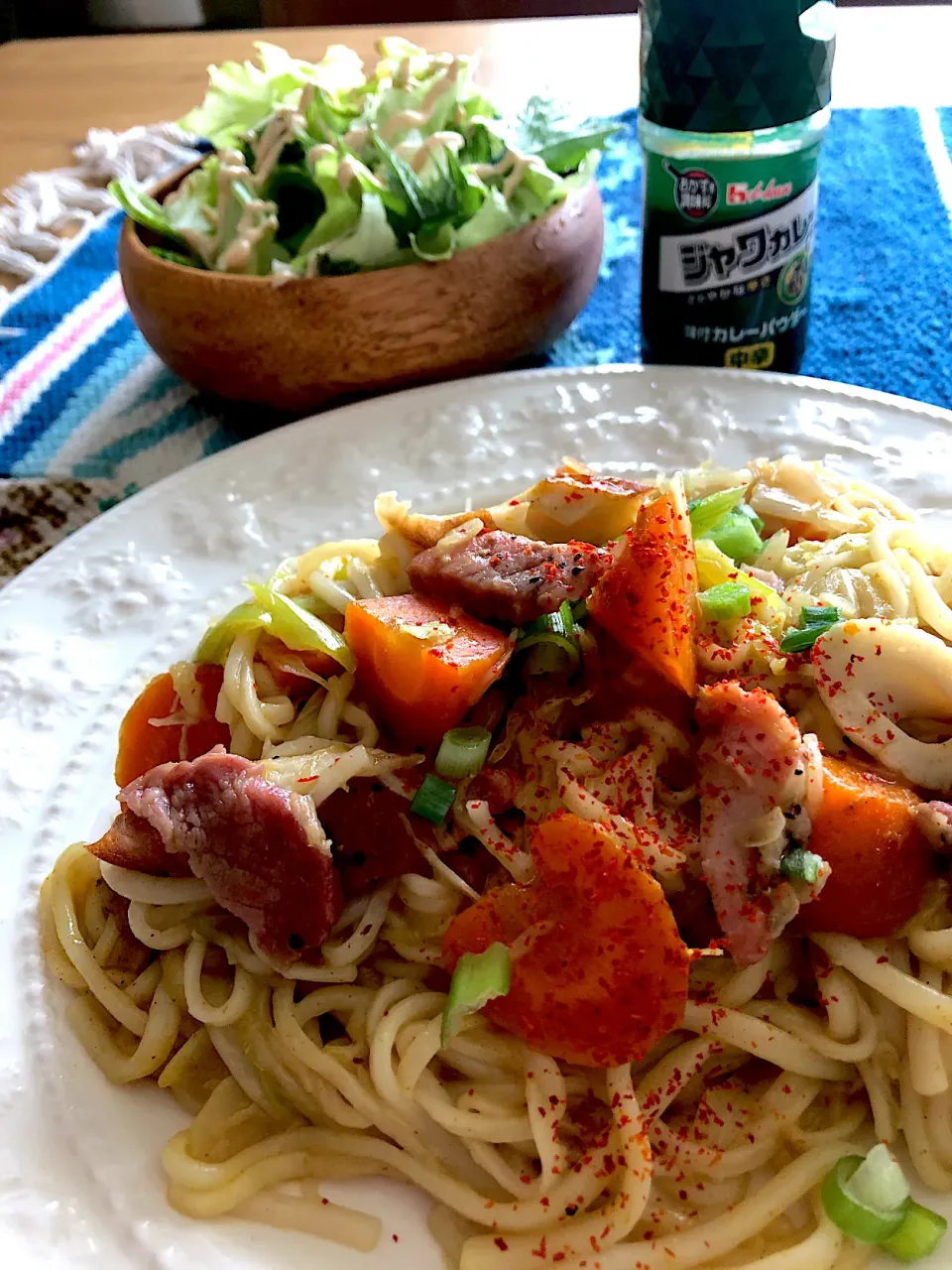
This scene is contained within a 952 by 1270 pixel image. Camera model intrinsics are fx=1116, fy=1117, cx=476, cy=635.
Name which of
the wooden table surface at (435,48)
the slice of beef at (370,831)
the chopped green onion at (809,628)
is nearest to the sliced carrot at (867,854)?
the chopped green onion at (809,628)

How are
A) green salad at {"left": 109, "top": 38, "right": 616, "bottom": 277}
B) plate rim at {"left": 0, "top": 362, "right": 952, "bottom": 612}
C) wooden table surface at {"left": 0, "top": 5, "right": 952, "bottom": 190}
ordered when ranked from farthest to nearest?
1. wooden table surface at {"left": 0, "top": 5, "right": 952, "bottom": 190}
2. green salad at {"left": 109, "top": 38, "right": 616, "bottom": 277}
3. plate rim at {"left": 0, "top": 362, "right": 952, "bottom": 612}

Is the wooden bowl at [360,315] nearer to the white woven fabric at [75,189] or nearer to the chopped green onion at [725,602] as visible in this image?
the white woven fabric at [75,189]

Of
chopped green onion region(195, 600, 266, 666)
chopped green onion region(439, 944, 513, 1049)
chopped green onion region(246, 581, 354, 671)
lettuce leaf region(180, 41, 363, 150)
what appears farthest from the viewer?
lettuce leaf region(180, 41, 363, 150)

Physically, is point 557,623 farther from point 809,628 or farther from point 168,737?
point 168,737

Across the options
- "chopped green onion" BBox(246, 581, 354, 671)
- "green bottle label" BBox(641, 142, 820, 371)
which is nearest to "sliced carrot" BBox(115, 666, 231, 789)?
"chopped green onion" BBox(246, 581, 354, 671)

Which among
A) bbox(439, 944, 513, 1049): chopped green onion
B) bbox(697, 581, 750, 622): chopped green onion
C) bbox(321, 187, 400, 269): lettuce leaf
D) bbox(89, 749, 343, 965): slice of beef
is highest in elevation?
bbox(321, 187, 400, 269): lettuce leaf

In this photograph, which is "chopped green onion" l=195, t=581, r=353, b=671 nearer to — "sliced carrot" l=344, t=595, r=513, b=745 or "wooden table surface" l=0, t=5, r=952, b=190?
"sliced carrot" l=344, t=595, r=513, b=745

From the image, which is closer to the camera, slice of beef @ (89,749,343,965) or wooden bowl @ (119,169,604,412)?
slice of beef @ (89,749,343,965)

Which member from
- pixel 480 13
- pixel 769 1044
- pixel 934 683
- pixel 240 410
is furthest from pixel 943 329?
pixel 480 13
